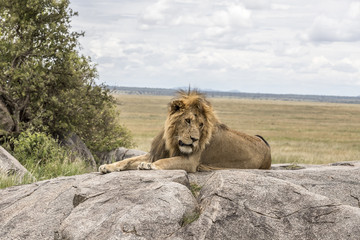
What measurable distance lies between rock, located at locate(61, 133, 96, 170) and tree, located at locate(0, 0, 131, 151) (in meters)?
0.31

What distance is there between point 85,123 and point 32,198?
10034 mm

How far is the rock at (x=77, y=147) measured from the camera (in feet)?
49.0

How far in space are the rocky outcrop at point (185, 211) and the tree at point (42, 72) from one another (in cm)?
858

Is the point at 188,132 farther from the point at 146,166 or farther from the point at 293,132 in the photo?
the point at 293,132

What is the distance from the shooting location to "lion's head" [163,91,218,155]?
654 centimetres

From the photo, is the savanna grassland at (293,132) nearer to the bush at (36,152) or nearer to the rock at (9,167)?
the rock at (9,167)

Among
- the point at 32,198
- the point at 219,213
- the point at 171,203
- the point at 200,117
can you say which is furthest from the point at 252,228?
the point at 32,198

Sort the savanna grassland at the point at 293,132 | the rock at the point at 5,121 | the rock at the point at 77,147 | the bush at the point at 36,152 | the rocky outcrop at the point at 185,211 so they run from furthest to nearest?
the savanna grassland at the point at 293,132 → the rock at the point at 77,147 → the rock at the point at 5,121 → the bush at the point at 36,152 → the rocky outcrop at the point at 185,211

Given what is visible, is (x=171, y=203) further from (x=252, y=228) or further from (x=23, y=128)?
(x=23, y=128)

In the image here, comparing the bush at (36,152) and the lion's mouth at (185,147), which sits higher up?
the lion's mouth at (185,147)

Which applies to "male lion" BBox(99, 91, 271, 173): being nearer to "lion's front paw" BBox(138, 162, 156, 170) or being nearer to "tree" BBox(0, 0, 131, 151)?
"lion's front paw" BBox(138, 162, 156, 170)

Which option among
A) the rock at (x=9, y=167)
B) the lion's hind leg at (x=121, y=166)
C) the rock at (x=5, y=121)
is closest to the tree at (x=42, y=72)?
the rock at (x=5, y=121)

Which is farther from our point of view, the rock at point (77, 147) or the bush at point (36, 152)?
the rock at point (77, 147)

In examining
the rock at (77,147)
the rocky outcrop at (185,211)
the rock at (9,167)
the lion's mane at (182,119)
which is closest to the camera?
the rocky outcrop at (185,211)
